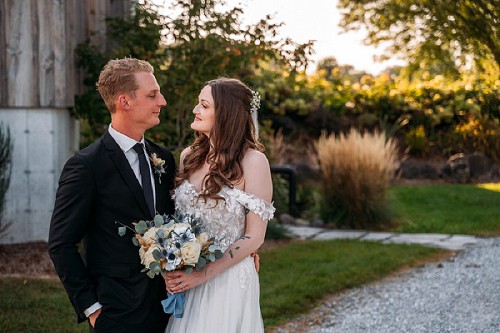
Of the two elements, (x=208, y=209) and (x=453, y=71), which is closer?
(x=208, y=209)

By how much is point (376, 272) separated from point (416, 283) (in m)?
0.54

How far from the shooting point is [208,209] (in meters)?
3.63

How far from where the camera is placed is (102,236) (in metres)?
3.44

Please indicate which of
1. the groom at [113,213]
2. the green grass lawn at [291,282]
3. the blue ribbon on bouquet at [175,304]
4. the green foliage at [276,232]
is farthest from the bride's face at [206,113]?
the green foliage at [276,232]

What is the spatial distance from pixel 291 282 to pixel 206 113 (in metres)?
4.20

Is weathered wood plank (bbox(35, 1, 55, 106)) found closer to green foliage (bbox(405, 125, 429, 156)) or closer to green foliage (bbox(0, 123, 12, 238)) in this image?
green foliage (bbox(0, 123, 12, 238))

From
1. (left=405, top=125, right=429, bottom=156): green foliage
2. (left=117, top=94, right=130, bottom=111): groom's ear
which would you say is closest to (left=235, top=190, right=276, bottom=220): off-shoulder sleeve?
(left=117, top=94, right=130, bottom=111): groom's ear

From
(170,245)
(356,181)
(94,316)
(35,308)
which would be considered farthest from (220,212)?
(356,181)

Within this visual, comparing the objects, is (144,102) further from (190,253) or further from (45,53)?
(45,53)

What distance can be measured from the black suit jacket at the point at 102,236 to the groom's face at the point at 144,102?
159 millimetres

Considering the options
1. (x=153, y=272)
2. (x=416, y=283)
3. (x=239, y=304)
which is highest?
(x=153, y=272)

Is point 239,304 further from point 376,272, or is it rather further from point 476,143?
point 476,143

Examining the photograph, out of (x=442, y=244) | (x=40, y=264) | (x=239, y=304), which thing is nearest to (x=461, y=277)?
(x=442, y=244)

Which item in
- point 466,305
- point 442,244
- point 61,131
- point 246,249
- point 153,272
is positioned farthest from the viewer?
point 442,244
